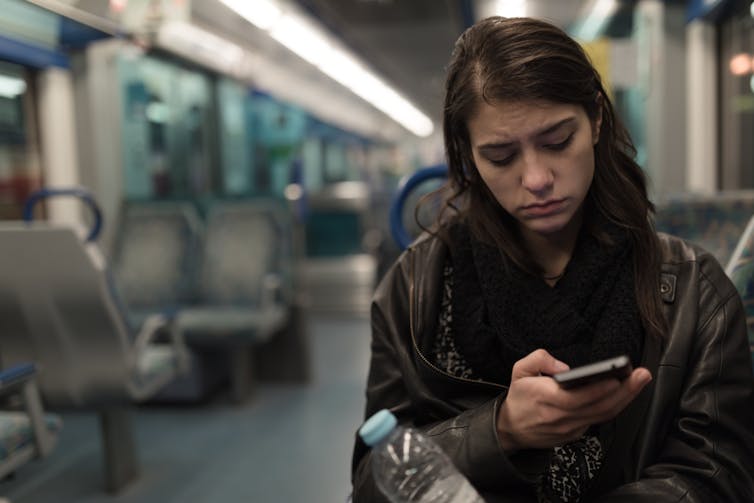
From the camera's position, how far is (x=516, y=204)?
1112mm

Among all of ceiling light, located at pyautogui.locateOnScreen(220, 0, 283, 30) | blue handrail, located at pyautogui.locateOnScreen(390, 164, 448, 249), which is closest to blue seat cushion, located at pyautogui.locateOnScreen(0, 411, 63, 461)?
blue handrail, located at pyautogui.locateOnScreen(390, 164, 448, 249)

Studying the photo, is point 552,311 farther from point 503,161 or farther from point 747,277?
point 747,277

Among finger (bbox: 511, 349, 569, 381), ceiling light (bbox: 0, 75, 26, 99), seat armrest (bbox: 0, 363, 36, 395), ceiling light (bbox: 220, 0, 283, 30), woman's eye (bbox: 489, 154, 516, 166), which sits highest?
ceiling light (bbox: 220, 0, 283, 30)

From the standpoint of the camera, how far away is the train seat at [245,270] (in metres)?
4.46

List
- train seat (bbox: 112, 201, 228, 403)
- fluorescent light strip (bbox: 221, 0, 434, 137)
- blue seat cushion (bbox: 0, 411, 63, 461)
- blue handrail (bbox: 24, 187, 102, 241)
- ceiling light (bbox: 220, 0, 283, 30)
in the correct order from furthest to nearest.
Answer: fluorescent light strip (bbox: 221, 0, 434, 137) < ceiling light (bbox: 220, 0, 283, 30) < train seat (bbox: 112, 201, 228, 403) < blue handrail (bbox: 24, 187, 102, 241) < blue seat cushion (bbox: 0, 411, 63, 461)

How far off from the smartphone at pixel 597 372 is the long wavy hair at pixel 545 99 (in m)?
0.32

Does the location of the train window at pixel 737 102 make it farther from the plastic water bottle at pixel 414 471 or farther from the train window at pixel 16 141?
the train window at pixel 16 141

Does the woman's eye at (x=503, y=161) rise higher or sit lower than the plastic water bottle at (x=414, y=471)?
higher

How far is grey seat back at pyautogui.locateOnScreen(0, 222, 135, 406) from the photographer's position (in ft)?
8.26

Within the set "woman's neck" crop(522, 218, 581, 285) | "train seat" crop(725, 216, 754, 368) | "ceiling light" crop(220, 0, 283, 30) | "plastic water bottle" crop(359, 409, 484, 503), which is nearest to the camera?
"plastic water bottle" crop(359, 409, 484, 503)

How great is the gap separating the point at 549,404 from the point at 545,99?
1.59 feet

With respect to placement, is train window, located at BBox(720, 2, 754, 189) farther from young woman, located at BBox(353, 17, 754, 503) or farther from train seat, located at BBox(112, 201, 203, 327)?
train seat, located at BBox(112, 201, 203, 327)

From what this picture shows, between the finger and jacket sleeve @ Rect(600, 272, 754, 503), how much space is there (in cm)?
29

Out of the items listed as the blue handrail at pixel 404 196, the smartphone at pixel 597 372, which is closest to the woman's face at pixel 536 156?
the smartphone at pixel 597 372
